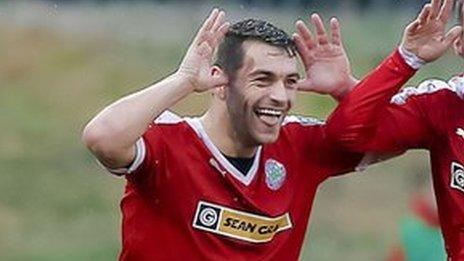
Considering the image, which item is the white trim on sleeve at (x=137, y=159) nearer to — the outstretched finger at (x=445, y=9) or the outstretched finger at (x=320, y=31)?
the outstretched finger at (x=320, y=31)

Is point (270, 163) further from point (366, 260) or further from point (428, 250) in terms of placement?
point (366, 260)

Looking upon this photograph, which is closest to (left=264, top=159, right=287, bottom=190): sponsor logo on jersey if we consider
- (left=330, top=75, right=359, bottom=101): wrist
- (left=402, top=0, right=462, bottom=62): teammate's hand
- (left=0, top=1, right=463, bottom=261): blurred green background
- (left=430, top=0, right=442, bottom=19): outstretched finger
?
(left=330, top=75, right=359, bottom=101): wrist

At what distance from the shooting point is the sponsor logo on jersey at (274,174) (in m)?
5.12

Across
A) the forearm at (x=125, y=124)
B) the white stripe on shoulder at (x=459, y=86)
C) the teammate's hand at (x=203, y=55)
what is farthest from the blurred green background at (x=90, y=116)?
the forearm at (x=125, y=124)

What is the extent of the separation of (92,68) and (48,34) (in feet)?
0.76

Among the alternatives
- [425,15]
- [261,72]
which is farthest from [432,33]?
[261,72]

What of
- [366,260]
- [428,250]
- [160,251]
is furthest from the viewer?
[366,260]

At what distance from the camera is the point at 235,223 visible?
5020 mm

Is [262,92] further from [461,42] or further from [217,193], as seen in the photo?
[461,42]

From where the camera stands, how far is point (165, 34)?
7.89 metres

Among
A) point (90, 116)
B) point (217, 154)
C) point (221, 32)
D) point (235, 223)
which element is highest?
point (221, 32)

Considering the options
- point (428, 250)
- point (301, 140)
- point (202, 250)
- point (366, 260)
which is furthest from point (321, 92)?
point (366, 260)

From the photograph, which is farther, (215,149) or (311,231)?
(311,231)

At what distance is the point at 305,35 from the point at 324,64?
93mm
